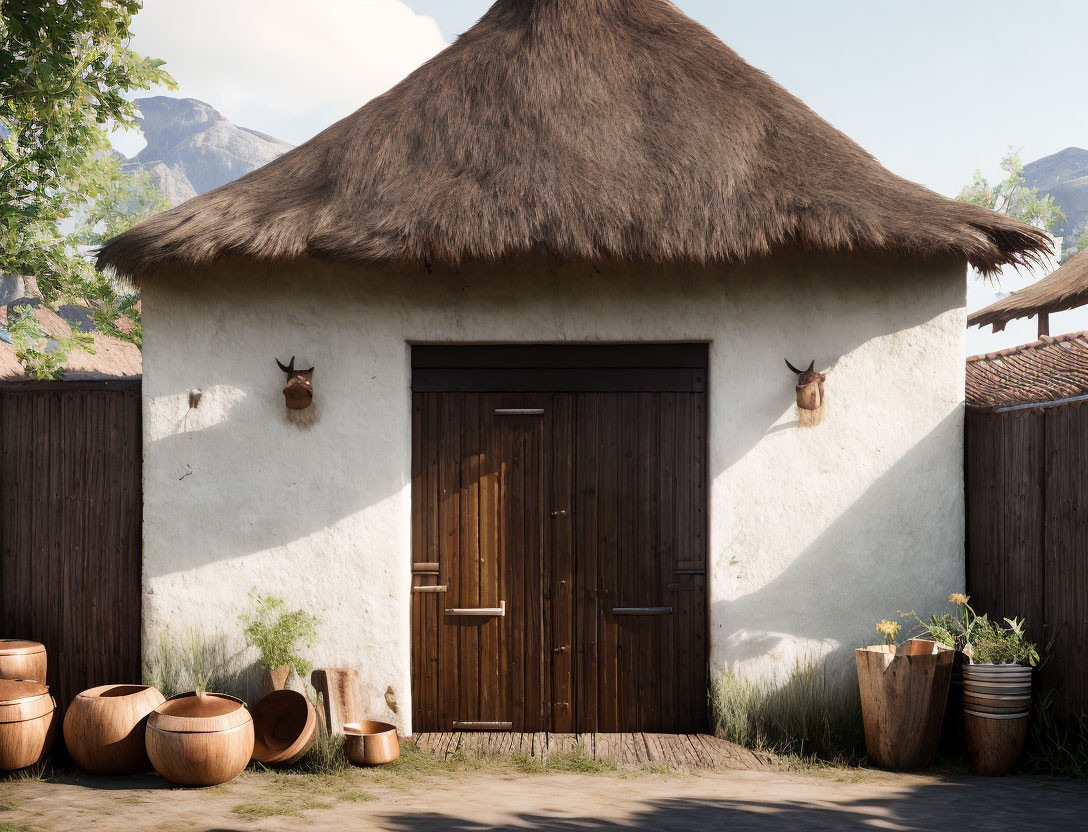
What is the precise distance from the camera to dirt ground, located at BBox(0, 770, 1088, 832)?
360cm

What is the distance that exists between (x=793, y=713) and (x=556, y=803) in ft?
5.39

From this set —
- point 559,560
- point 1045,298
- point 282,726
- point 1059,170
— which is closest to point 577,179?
point 559,560

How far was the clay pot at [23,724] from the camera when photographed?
13.8 ft

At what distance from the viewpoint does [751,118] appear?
5191 mm

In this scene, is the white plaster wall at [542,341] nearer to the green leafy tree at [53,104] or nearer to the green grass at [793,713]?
the green grass at [793,713]

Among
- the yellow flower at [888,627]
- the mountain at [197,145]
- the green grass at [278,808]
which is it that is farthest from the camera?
the mountain at [197,145]

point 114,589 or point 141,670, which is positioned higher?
point 114,589

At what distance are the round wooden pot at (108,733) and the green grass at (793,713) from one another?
3.13 meters

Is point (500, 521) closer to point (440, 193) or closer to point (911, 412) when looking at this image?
point (440, 193)

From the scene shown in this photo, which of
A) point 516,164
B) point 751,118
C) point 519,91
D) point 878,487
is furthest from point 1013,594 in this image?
point 519,91

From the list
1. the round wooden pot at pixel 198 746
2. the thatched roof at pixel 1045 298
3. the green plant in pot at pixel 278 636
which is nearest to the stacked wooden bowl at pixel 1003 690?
the green plant in pot at pixel 278 636

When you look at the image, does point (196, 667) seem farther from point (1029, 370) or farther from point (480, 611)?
point (1029, 370)

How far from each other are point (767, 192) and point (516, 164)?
57.8 inches

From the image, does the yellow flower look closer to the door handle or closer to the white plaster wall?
the white plaster wall
